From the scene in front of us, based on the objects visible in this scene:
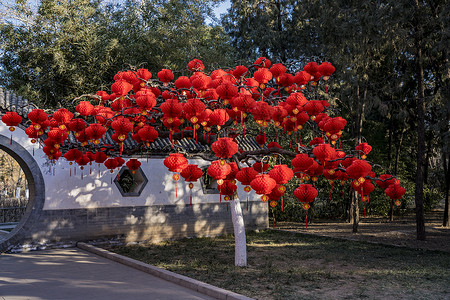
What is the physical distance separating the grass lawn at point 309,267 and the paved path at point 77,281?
0.71 m

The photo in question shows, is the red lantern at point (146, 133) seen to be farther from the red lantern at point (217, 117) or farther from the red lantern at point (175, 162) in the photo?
the red lantern at point (217, 117)

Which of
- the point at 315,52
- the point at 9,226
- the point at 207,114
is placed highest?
the point at 315,52

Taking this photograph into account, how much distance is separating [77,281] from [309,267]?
4.36 meters

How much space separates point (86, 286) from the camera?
Answer: 252 inches

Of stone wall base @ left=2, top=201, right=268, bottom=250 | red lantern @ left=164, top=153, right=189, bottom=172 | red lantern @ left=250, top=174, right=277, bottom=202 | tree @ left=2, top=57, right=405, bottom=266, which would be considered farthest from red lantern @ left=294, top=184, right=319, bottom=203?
stone wall base @ left=2, top=201, right=268, bottom=250

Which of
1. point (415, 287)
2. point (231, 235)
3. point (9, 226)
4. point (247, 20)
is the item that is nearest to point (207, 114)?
point (415, 287)

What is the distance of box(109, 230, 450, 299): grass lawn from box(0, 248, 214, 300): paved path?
0.71m

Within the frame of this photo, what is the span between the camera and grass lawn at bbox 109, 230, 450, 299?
591cm

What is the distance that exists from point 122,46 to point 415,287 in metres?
12.4

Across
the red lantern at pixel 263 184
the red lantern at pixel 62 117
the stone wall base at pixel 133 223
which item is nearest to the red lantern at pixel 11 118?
the red lantern at pixel 62 117

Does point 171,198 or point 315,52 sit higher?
point 315,52

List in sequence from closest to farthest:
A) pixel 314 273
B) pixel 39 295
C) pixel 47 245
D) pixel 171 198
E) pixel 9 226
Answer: pixel 39 295 < pixel 314 273 < pixel 47 245 < pixel 171 198 < pixel 9 226

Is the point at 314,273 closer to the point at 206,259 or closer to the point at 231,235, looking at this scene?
the point at 206,259

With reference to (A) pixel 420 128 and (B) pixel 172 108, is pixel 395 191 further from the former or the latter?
(A) pixel 420 128
